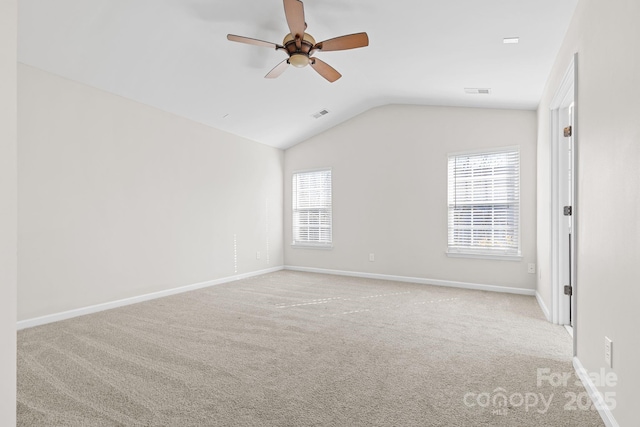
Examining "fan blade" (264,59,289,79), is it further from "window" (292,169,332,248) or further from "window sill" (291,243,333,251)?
"window sill" (291,243,333,251)

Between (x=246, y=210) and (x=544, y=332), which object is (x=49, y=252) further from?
(x=544, y=332)

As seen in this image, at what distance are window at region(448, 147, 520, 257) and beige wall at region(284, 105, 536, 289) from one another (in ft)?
0.35

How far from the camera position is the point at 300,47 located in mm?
Result: 3023

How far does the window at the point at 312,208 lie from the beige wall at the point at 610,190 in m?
4.42

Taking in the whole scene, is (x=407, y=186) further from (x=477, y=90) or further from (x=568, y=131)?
(x=568, y=131)

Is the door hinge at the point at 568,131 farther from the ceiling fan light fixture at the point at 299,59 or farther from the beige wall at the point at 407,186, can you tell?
the ceiling fan light fixture at the point at 299,59

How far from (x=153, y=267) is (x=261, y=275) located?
6.88 feet

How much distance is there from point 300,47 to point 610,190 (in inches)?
98.6

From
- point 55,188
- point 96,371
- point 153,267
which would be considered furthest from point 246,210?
point 96,371

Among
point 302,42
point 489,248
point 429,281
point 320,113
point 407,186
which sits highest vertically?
point 320,113

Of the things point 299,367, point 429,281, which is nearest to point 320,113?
point 429,281

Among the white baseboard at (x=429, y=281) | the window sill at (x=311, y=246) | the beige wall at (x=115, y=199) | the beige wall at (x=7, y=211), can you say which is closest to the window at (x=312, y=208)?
the window sill at (x=311, y=246)

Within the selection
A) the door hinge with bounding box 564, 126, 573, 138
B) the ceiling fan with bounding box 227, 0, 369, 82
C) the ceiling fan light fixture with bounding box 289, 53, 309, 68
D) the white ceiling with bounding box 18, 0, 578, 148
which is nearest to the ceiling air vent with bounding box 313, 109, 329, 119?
the white ceiling with bounding box 18, 0, 578, 148

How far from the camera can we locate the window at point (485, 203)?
477cm
